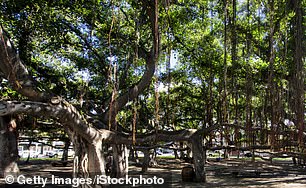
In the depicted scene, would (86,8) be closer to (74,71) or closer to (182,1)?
(182,1)

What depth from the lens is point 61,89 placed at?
26.5ft

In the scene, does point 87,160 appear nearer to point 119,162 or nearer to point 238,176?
point 119,162

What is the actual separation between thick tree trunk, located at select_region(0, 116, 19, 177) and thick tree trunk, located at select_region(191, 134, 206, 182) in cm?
548

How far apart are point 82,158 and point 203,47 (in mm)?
4180

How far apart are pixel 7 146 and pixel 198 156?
19.0 feet

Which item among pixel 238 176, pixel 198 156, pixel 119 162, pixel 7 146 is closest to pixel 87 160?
pixel 119 162

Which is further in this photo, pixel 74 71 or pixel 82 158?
pixel 74 71

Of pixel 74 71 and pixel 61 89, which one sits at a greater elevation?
pixel 74 71

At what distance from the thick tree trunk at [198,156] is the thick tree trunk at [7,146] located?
5.48m

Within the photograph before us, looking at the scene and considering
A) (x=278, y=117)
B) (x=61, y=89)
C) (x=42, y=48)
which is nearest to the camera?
(x=278, y=117)

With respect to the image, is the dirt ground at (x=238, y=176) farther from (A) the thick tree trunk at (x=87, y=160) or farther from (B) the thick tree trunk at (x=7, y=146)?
(A) the thick tree trunk at (x=87, y=160)

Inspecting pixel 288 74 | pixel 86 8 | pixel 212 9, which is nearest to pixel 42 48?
pixel 86 8

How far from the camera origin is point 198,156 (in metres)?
7.87

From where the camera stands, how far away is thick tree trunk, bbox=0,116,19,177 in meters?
8.45
